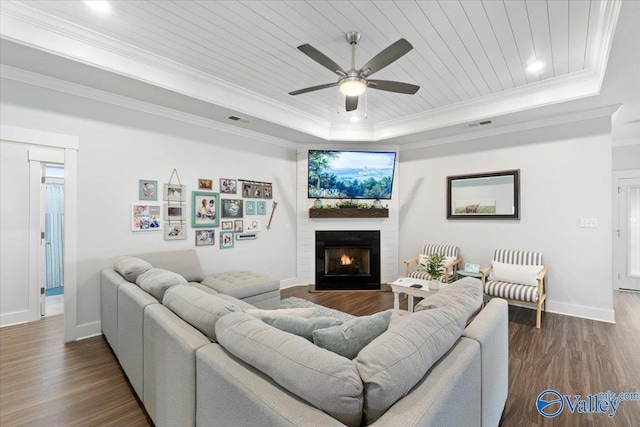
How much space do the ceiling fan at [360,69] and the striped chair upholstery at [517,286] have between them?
107 inches

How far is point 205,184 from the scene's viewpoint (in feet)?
13.4

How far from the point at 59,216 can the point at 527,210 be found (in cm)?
753

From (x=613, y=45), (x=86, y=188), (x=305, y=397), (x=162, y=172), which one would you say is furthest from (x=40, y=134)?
(x=613, y=45)

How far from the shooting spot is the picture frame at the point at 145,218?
11.2ft

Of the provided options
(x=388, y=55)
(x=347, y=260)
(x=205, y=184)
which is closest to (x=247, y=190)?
(x=205, y=184)

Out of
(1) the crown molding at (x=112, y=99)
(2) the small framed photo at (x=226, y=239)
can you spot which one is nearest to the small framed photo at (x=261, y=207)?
(2) the small framed photo at (x=226, y=239)

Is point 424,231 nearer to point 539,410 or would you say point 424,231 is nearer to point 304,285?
point 304,285

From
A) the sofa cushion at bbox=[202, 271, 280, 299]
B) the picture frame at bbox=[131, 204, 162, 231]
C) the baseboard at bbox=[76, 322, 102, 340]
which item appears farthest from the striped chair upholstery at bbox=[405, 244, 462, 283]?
the baseboard at bbox=[76, 322, 102, 340]

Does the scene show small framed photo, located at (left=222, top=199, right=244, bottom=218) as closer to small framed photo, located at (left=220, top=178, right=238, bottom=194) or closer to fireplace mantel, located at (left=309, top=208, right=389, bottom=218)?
small framed photo, located at (left=220, top=178, right=238, bottom=194)

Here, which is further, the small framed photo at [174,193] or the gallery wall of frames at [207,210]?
the small framed photo at [174,193]

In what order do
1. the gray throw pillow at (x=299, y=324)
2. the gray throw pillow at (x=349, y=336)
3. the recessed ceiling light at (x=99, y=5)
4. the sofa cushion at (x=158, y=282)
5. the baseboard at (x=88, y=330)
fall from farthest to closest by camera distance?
the baseboard at (x=88, y=330), the recessed ceiling light at (x=99, y=5), the sofa cushion at (x=158, y=282), the gray throw pillow at (x=299, y=324), the gray throw pillow at (x=349, y=336)

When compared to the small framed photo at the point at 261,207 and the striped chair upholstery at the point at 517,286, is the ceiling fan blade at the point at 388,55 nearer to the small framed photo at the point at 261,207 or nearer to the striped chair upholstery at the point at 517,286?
the small framed photo at the point at 261,207

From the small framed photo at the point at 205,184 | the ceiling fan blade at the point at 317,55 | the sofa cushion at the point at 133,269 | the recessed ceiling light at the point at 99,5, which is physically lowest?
the sofa cushion at the point at 133,269

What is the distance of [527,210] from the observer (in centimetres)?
412
